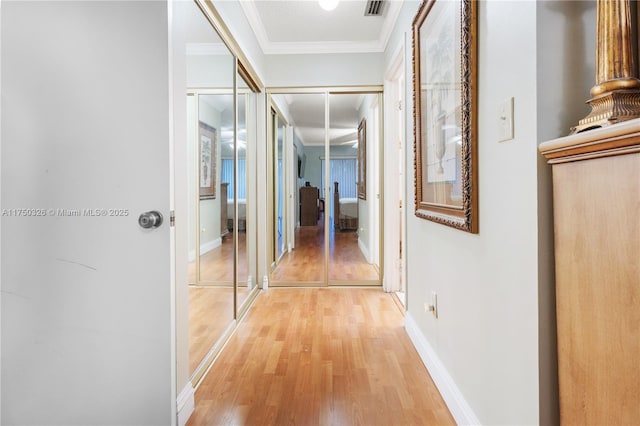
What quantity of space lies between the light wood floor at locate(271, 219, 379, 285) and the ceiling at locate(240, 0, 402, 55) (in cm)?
194

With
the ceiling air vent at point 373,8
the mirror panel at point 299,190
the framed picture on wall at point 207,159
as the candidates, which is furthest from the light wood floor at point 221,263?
the ceiling air vent at point 373,8

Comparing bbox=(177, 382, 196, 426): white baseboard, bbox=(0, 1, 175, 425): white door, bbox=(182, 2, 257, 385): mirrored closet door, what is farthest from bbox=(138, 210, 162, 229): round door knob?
bbox=(177, 382, 196, 426): white baseboard

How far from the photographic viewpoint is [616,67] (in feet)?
2.40

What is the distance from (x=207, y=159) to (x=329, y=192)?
196 centimetres

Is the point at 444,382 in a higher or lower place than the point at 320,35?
lower

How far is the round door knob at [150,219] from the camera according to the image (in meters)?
1.31

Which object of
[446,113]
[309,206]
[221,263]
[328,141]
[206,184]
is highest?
[328,141]

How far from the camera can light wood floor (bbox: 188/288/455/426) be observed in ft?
5.01

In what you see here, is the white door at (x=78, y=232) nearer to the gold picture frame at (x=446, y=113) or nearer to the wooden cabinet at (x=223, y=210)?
the wooden cabinet at (x=223, y=210)

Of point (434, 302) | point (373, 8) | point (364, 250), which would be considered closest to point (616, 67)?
point (434, 302)

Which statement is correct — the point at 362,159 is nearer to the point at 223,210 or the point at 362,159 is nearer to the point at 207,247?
the point at 223,210

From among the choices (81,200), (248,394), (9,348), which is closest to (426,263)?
(248,394)

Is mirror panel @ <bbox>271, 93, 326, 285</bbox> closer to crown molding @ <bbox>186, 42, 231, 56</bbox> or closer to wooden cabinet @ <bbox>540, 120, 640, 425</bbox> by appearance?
crown molding @ <bbox>186, 42, 231, 56</bbox>

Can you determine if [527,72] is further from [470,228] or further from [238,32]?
[238,32]
